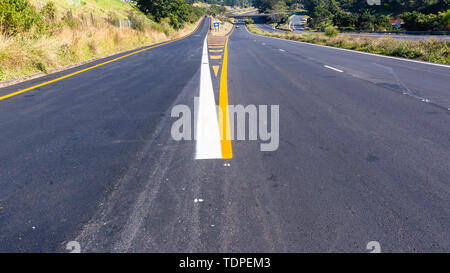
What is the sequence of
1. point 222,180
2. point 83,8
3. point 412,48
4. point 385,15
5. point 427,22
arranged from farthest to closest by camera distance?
point 385,15
point 427,22
point 83,8
point 412,48
point 222,180

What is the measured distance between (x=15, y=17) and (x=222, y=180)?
1224 centimetres

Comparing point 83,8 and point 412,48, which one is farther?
point 83,8

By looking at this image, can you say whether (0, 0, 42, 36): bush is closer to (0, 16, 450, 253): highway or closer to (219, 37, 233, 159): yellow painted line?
(0, 16, 450, 253): highway

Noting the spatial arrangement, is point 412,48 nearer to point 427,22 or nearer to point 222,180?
point 222,180

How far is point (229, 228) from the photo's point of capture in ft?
7.09

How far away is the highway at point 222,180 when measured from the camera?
209 centimetres

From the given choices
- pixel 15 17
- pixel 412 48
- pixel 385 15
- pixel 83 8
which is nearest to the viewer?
pixel 15 17

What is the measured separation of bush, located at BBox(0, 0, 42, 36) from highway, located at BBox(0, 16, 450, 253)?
7001 mm

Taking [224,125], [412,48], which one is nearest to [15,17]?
[224,125]

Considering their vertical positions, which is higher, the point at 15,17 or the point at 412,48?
the point at 15,17

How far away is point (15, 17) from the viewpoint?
35.8 feet
